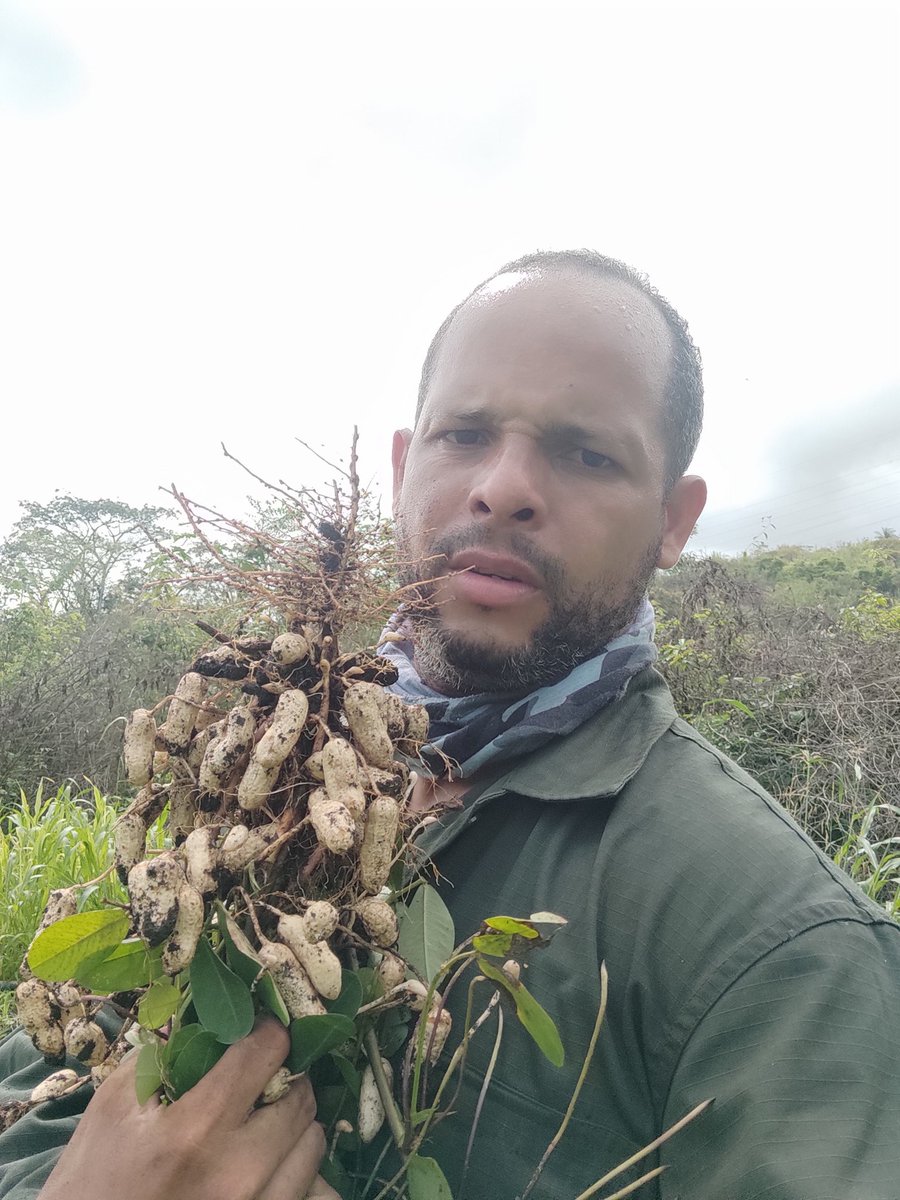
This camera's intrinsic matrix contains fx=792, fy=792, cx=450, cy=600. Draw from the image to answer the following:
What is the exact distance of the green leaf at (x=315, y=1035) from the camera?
0.81m

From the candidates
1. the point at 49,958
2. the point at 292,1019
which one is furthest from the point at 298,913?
the point at 49,958

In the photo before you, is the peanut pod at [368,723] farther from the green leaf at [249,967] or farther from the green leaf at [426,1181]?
the green leaf at [426,1181]

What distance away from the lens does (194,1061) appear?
32.1 inches

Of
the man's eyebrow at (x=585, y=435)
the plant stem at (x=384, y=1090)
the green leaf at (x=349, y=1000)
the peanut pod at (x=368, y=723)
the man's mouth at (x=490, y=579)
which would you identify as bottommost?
the plant stem at (x=384, y=1090)

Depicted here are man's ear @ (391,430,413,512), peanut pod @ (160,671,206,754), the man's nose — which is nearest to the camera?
peanut pod @ (160,671,206,754)

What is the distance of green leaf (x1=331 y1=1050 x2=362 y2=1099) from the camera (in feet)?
2.90

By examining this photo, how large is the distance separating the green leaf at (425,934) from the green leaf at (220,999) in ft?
0.65

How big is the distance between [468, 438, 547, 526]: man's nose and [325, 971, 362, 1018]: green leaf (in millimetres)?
772

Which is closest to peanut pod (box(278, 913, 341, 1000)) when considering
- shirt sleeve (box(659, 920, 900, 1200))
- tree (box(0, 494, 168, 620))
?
shirt sleeve (box(659, 920, 900, 1200))

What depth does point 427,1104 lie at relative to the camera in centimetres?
100

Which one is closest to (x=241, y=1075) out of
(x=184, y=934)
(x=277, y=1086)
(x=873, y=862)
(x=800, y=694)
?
(x=277, y=1086)

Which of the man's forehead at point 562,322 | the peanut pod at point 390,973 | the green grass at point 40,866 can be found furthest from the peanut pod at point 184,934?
the green grass at point 40,866

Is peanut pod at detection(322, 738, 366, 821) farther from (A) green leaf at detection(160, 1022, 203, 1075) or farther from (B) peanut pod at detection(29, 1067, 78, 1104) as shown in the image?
(B) peanut pod at detection(29, 1067, 78, 1104)

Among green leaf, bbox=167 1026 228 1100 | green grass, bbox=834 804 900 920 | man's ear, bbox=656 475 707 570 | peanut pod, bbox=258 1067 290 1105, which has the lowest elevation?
green grass, bbox=834 804 900 920
